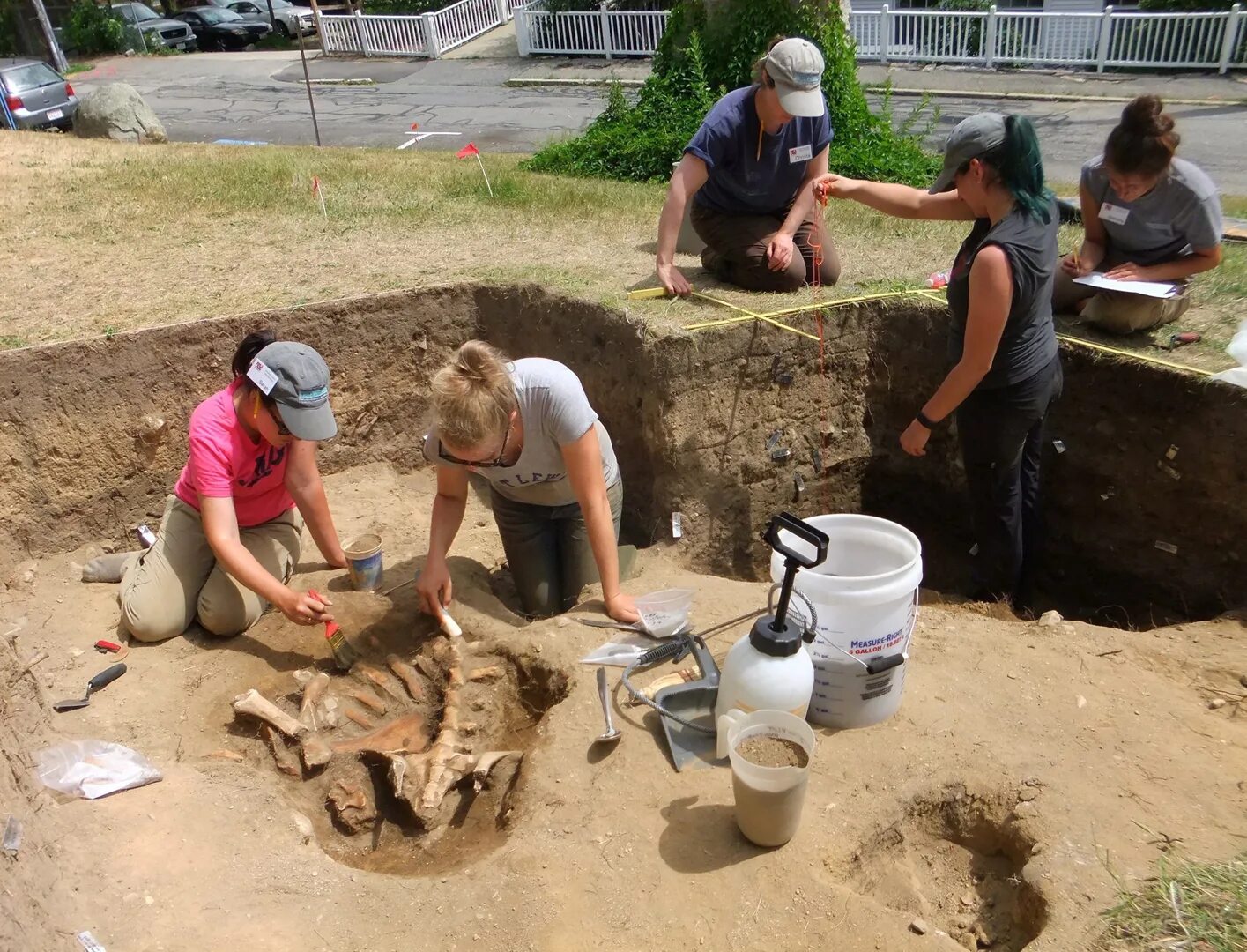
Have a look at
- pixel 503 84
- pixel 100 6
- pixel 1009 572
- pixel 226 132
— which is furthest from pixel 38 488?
pixel 100 6

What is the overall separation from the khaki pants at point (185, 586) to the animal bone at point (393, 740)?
0.89 meters

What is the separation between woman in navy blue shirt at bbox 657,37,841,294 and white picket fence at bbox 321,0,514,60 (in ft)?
72.0

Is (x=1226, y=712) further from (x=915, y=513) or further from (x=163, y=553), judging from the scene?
(x=163, y=553)

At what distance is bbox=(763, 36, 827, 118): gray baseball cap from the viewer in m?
4.45

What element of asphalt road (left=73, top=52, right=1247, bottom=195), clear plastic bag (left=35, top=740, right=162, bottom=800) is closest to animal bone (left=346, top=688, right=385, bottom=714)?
clear plastic bag (left=35, top=740, right=162, bottom=800)

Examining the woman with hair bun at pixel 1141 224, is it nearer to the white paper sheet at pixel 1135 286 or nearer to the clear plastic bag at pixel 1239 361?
the white paper sheet at pixel 1135 286

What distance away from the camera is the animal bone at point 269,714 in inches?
134

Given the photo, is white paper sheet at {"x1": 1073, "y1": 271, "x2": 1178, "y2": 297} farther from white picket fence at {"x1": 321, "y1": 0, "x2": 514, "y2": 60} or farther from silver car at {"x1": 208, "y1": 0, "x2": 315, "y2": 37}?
silver car at {"x1": 208, "y1": 0, "x2": 315, "y2": 37}

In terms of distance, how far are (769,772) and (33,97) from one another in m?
17.6

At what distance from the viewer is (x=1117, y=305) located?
4617 mm

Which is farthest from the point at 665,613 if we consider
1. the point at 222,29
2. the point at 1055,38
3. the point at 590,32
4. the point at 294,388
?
the point at 222,29

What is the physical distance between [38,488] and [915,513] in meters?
4.81

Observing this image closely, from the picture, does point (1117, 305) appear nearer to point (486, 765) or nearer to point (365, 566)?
point (486, 765)

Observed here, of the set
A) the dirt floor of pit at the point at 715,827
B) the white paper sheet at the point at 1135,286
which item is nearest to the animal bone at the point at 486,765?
the dirt floor of pit at the point at 715,827
